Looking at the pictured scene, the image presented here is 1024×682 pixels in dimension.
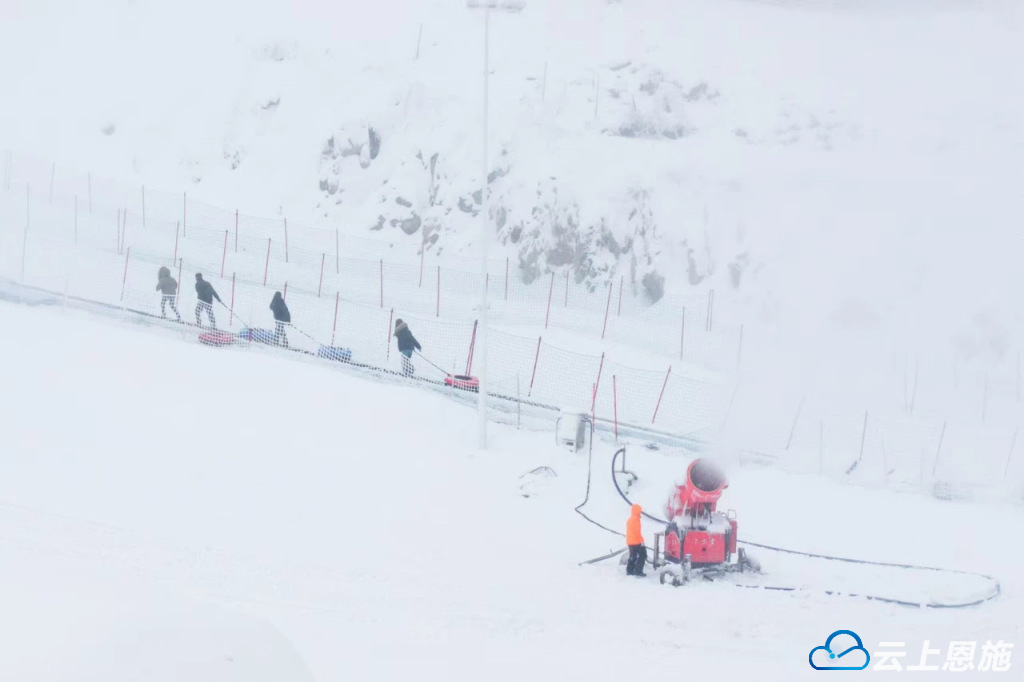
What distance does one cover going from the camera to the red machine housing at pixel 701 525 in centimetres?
1252

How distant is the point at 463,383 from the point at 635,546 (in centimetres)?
760

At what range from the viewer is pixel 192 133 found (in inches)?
1519

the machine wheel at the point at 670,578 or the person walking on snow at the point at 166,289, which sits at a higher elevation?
the person walking on snow at the point at 166,289

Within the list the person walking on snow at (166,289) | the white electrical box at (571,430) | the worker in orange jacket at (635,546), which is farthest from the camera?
the person walking on snow at (166,289)

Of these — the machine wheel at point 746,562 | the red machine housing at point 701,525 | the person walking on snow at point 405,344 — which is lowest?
the machine wheel at point 746,562

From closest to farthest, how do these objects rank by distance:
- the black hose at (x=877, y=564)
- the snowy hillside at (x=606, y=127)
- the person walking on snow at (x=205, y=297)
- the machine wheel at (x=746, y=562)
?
the black hose at (x=877, y=564), the machine wheel at (x=746, y=562), the person walking on snow at (x=205, y=297), the snowy hillside at (x=606, y=127)

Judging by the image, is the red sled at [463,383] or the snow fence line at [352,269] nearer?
the red sled at [463,383]

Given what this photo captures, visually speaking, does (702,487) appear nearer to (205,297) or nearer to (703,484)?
(703,484)

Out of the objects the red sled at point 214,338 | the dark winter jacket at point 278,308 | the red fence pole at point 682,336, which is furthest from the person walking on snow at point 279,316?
the red fence pole at point 682,336

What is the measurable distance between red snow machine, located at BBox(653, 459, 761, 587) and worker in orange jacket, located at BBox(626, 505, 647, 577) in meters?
0.21

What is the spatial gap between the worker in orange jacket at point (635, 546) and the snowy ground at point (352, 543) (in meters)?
0.25

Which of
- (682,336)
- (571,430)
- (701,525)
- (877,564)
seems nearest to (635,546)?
(701,525)

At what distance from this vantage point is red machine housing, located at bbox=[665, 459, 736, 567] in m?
12.5

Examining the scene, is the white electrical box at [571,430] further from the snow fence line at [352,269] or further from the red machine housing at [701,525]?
the snow fence line at [352,269]
